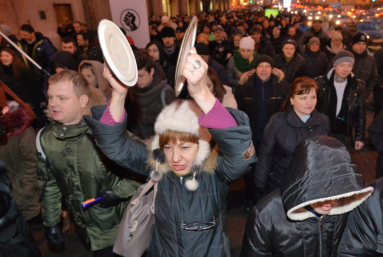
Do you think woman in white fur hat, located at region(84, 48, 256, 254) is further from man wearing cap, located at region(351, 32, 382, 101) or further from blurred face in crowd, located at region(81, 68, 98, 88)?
man wearing cap, located at region(351, 32, 382, 101)

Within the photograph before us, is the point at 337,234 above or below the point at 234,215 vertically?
above

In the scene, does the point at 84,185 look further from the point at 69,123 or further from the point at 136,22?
the point at 136,22

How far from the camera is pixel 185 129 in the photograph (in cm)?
196

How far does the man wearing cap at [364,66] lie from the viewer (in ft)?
19.7

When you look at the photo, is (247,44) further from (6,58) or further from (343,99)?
(6,58)

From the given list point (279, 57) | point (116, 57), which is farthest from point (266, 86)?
point (116, 57)

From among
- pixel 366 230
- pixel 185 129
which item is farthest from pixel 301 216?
pixel 185 129

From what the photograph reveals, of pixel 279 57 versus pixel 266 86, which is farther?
pixel 279 57

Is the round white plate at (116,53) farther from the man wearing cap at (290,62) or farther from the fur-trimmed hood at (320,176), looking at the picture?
the man wearing cap at (290,62)

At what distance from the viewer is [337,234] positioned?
1953 mm

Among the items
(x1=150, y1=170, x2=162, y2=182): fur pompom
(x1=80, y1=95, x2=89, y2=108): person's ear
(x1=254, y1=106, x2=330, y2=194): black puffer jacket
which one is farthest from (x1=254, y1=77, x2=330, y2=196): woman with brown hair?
(x1=80, y1=95, x2=89, y2=108): person's ear

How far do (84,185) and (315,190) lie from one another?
1.78m

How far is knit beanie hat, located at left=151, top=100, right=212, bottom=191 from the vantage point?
77.3 inches

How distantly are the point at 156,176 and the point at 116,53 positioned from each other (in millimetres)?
906
